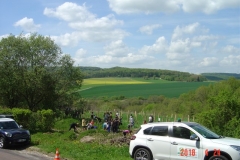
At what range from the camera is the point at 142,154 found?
36.7ft

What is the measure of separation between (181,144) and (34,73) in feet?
93.6

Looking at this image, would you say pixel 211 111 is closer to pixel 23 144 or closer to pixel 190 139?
pixel 190 139

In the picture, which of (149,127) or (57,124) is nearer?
(149,127)

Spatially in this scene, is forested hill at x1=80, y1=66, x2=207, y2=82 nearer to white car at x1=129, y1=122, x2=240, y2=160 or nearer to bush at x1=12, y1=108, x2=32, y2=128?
bush at x1=12, y1=108, x2=32, y2=128

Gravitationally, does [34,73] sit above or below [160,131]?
above

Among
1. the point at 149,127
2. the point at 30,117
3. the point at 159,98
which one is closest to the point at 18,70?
the point at 30,117

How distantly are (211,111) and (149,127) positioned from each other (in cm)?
819

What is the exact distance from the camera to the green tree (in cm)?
3603

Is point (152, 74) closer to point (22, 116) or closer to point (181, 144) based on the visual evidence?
point (22, 116)

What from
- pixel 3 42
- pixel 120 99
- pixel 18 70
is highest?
pixel 3 42

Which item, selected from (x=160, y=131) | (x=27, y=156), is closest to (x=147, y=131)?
(x=160, y=131)

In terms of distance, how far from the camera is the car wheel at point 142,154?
11055mm

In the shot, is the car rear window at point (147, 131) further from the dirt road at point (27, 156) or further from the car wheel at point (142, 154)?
the dirt road at point (27, 156)

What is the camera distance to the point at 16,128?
60.0ft
